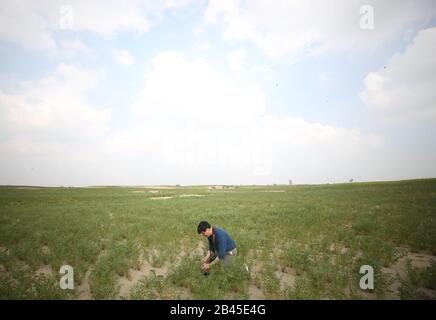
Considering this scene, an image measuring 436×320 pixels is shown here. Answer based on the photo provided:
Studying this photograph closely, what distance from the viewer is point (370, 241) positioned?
985cm

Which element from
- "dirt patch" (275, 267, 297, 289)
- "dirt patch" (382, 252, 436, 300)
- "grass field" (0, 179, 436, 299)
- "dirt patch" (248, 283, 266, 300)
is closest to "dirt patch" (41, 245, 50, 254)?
"grass field" (0, 179, 436, 299)

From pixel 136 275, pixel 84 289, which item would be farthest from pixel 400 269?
pixel 84 289

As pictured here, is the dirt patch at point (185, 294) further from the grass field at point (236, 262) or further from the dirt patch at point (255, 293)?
the dirt patch at point (255, 293)

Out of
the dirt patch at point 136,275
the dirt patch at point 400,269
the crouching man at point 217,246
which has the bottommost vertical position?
the dirt patch at point 136,275

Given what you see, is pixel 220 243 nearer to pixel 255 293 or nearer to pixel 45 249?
pixel 255 293

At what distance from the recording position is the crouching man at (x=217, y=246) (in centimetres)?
682

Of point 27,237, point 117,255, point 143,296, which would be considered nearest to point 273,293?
point 143,296

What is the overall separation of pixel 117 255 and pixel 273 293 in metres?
5.58

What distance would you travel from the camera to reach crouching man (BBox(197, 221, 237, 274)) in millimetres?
6816

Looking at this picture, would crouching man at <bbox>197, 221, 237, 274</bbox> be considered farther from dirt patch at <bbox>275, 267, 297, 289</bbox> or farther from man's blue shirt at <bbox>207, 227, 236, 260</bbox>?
dirt patch at <bbox>275, 267, 297, 289</bbox>

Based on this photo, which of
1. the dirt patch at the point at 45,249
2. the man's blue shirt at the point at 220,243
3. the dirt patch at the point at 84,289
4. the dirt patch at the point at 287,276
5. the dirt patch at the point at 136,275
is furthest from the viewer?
the dirt patch at the point at 45,249

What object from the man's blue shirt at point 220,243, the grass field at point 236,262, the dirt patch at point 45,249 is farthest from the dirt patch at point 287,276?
the dirt patch at point 45,249

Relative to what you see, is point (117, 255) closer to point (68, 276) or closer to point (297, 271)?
point (68, 276)

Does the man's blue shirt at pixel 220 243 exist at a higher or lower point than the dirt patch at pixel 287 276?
higher
